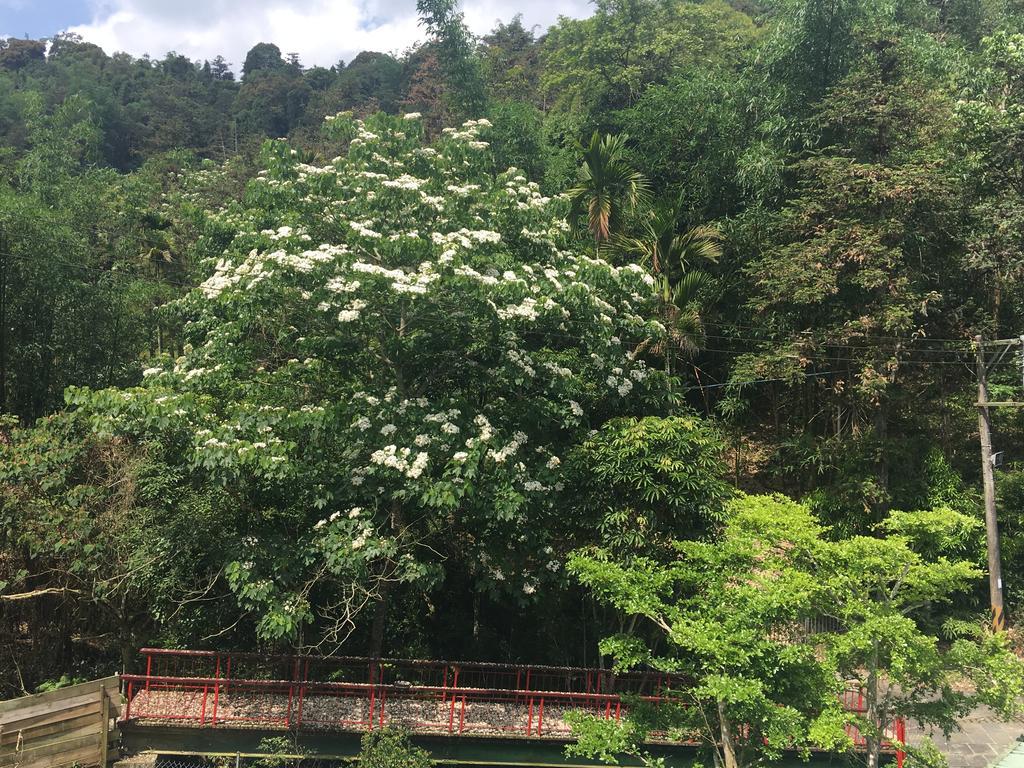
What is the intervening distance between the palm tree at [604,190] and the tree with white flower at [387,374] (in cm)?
466

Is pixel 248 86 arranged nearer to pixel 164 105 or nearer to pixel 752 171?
pixel 164 105

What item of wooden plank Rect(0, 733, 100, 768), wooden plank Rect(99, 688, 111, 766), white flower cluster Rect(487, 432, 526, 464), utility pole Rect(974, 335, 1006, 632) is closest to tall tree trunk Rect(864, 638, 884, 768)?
white flower cluster Rect(487, 432, 526, 464)

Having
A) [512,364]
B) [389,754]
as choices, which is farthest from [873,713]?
[512,364]

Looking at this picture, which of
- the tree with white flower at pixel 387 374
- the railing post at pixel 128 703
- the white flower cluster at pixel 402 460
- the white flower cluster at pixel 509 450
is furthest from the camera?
the railing post at pixel 128 703

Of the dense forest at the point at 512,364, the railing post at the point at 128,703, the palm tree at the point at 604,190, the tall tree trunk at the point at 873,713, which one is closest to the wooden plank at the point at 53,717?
the railing post at the point at 128,703

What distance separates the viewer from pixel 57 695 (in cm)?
812

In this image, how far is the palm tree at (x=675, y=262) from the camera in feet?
45.8

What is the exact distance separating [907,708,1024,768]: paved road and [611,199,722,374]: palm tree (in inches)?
300

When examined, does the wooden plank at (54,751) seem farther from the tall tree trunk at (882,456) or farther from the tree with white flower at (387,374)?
the tall tree trunk at (882,456)

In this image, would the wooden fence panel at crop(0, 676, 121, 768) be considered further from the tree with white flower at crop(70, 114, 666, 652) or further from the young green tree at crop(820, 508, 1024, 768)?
the young green tree at crop(820, 508, 1024, 768)

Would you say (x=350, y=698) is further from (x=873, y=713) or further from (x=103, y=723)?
(x=873, y=713)

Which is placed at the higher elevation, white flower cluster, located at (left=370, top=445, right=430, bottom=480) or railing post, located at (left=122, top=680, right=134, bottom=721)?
white flower cluster, located at (left=370, top=445, right=430, bottom=480)

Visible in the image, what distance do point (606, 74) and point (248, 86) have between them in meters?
56.6

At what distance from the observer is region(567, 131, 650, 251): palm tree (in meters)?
15.5
